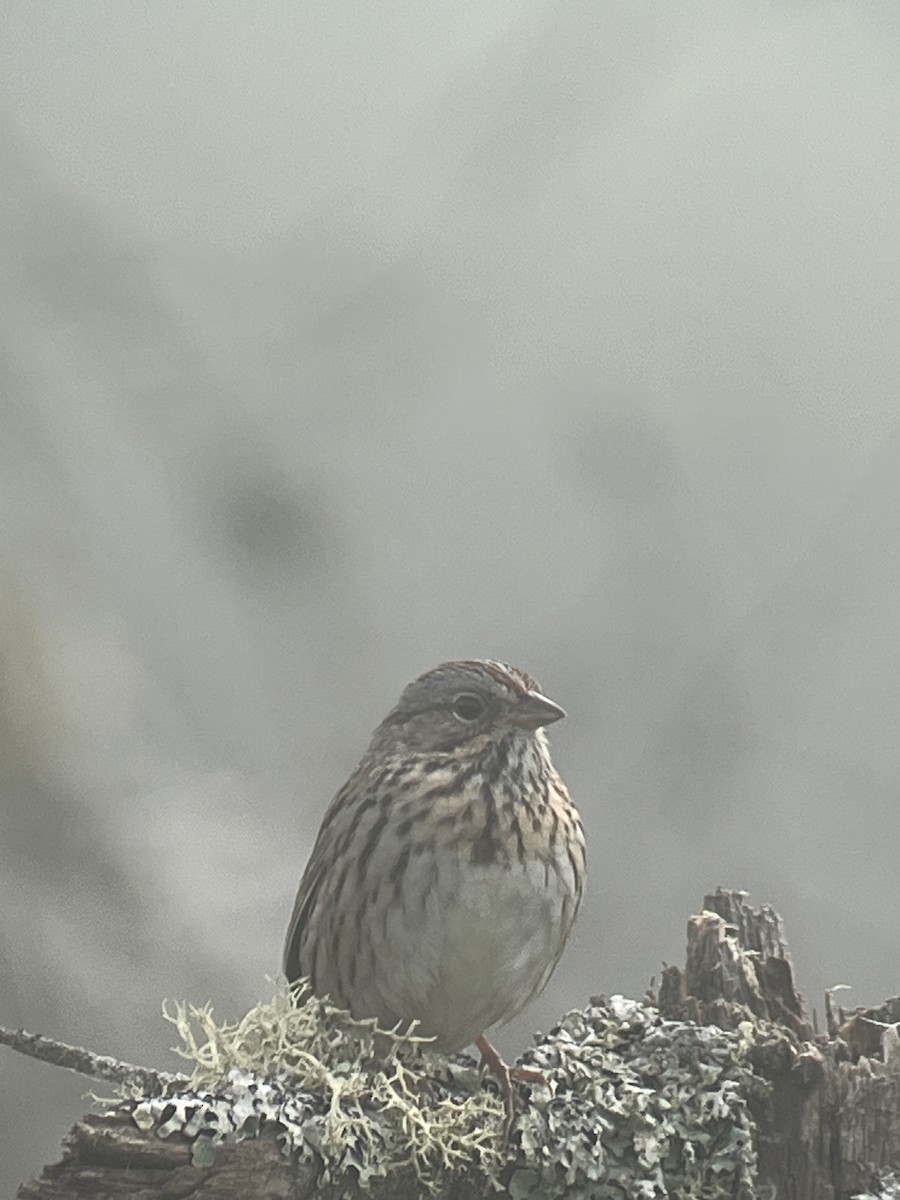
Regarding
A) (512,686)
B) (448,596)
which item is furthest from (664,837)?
(512,686)

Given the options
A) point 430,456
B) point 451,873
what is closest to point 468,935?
point 451,873

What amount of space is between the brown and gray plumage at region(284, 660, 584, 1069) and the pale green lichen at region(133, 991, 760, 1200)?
0.36 ft

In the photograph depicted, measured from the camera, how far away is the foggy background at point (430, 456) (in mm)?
2602

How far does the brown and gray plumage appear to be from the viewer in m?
1.72

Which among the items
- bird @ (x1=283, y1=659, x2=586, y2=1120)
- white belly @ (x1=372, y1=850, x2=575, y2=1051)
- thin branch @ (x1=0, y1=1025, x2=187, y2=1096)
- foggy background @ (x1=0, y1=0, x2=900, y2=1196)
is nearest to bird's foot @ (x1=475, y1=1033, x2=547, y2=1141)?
bird @ (x1=283, y1=659, x2=586, y2=1120)

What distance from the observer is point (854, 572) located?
2.83 meters

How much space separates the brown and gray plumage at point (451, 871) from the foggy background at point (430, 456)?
79 centimetres

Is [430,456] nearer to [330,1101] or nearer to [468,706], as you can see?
[468,706]

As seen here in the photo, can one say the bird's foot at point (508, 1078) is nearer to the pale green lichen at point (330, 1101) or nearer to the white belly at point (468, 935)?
the pale green lichen at point (330, 1101)

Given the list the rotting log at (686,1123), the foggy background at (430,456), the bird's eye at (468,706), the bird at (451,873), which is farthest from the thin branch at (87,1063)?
the foggy background at (430,456)

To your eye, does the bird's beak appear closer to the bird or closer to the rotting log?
the bird

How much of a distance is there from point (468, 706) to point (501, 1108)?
549 millimetres

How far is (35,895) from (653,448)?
1516mm

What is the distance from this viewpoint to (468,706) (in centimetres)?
189
